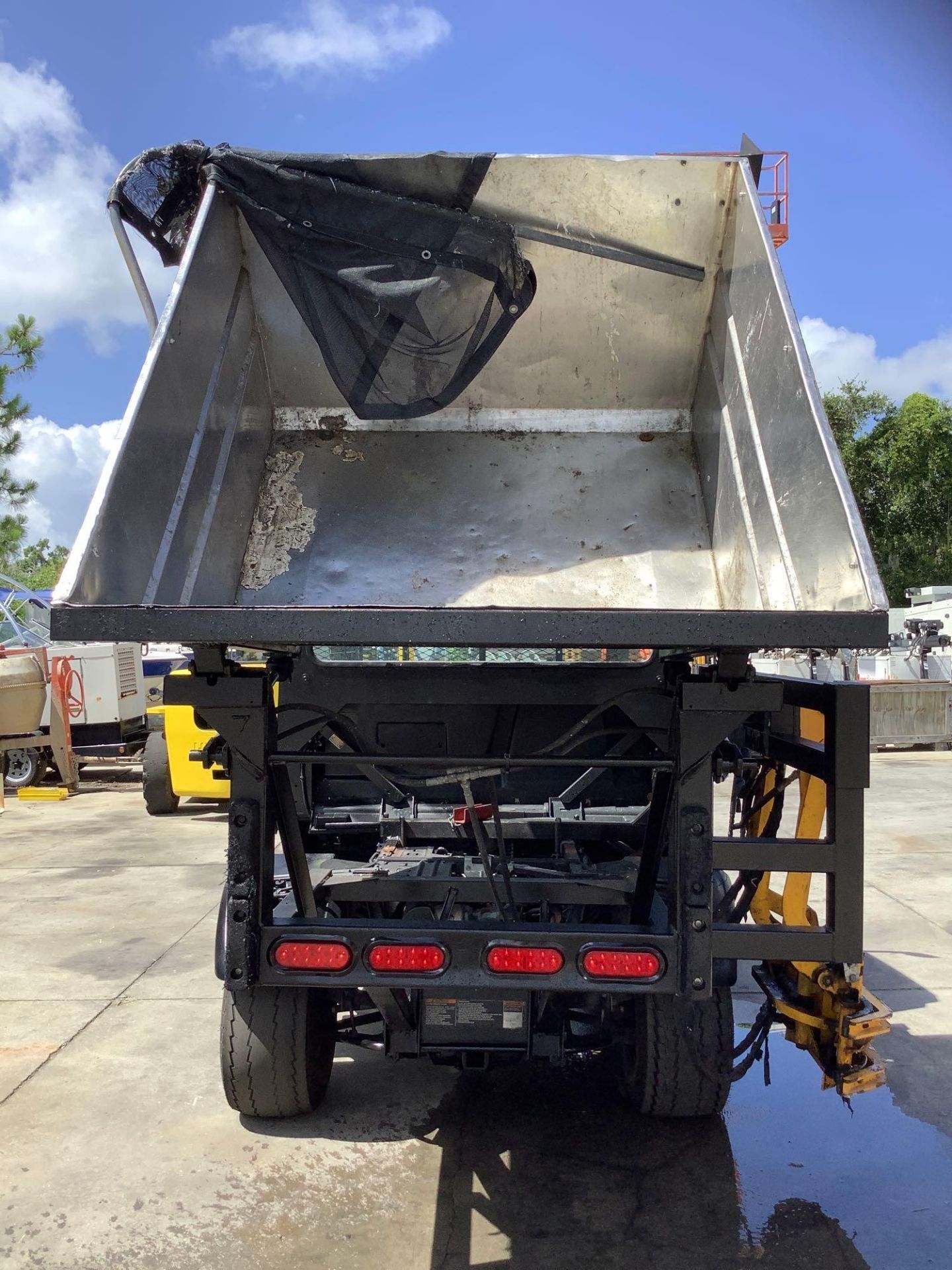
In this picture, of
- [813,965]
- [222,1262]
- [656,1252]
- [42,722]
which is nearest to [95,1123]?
[222,1262]

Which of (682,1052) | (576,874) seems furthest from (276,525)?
(682,1052)

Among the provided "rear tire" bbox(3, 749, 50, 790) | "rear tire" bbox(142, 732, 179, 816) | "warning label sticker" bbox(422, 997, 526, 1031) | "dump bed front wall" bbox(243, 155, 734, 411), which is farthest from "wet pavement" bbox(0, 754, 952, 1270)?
"rear tire" bbox(3, 749, 50, 790)

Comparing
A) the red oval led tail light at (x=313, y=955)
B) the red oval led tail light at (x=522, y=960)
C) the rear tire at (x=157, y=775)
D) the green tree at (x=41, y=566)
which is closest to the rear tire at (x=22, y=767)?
the rear tire at (x=157, y=775)

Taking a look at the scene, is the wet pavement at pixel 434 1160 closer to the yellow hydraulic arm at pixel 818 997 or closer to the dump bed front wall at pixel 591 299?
the yellow hydraulic arm at pixel 818 997

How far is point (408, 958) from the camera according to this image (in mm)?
2578

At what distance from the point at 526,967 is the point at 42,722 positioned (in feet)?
34.7

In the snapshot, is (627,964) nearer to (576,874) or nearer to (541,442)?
(576,874)

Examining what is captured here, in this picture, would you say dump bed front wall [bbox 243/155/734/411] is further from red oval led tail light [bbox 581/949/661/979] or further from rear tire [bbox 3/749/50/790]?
rear tire [bbox 3/749/50/790]

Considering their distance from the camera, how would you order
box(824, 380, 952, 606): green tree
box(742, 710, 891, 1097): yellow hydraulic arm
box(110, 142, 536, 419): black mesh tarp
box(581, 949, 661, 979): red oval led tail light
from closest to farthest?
box(581, 949, 661, 979): red oval led tail light < box(742, 710, 891, 1097): yellow hydraulic arm < box(110, 142, 536, 419): black mesh tarp < box(824, 380, 952, 606): green tree

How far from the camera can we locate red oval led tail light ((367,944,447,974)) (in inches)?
101

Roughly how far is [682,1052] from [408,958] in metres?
1.22

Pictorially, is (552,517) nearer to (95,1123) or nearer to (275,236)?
(275,236)

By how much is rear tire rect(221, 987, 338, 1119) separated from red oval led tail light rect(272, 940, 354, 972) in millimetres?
754

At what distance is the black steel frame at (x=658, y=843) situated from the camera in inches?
98.2
